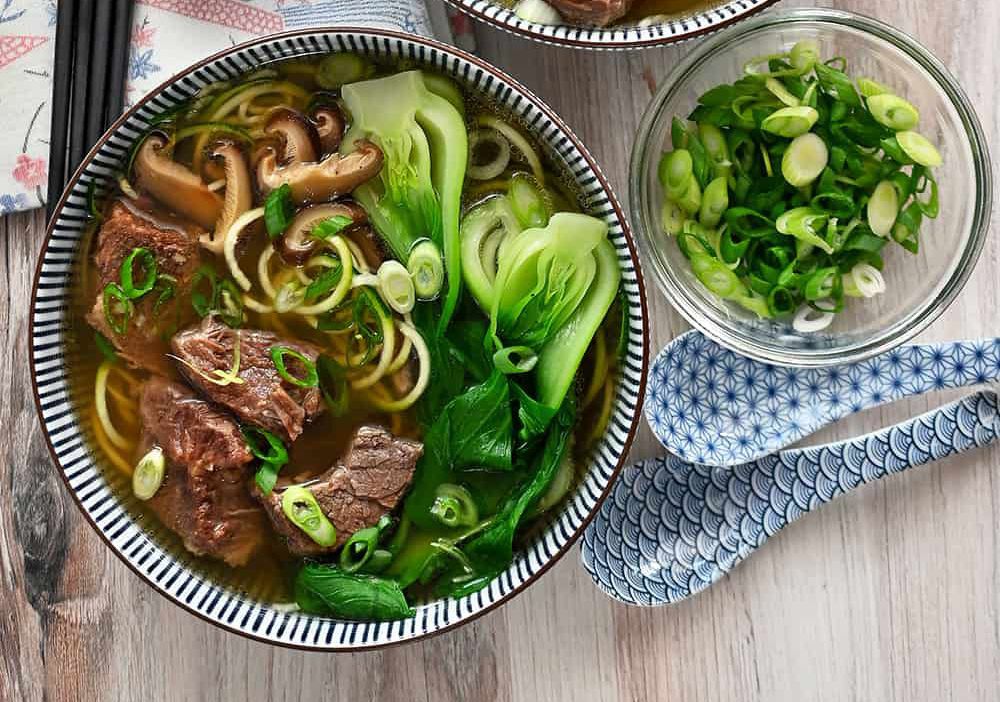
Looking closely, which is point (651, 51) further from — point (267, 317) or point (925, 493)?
point (925, 493)

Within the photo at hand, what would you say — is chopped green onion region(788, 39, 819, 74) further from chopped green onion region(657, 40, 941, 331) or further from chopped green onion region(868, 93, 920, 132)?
chopped green onion region(868, 93, 920, 132)

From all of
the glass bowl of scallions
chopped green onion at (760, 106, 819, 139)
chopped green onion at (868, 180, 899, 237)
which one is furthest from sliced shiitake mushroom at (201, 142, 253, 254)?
chopped green onion at (868, 180, 899, 237)

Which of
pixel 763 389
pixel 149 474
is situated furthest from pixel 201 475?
pixel 763 389

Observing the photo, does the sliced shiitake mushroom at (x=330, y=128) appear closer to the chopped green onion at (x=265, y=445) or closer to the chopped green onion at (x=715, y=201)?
the chopped green onion at (x=265, y=445)

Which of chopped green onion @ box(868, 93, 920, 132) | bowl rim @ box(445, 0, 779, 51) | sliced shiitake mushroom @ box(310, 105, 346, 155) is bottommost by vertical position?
sliced shiitake mushroom @ box(310, 105, 346, 155)

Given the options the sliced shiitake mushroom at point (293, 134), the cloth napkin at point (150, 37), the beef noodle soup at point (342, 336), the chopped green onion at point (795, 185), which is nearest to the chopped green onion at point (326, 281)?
the beef noodle soup at point (342, 336)

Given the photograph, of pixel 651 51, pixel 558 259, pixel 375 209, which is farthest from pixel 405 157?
pixel 651 51

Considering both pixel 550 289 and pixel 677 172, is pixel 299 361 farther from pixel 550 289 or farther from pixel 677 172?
pixel 677 172
